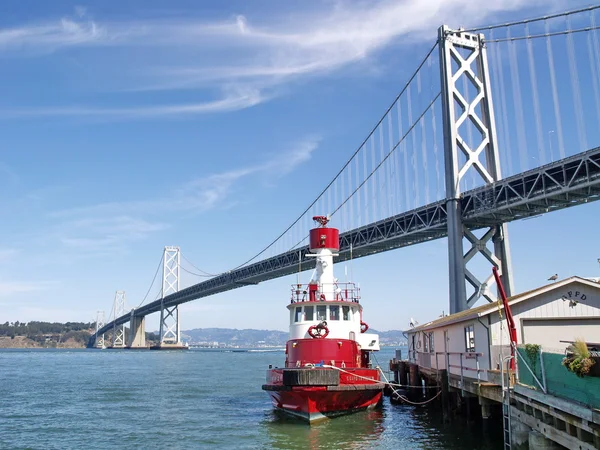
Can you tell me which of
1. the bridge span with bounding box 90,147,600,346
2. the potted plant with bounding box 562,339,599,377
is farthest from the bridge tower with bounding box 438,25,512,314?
the potted plant with bounding box 562,339,599,377

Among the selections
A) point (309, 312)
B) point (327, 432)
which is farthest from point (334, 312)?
point (327, 432)

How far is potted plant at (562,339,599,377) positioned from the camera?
10.4 m

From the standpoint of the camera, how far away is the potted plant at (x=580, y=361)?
10358 millimetres

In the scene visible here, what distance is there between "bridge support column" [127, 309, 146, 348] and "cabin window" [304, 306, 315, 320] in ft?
416

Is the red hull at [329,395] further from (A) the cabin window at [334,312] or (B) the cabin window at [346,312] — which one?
(A) the cabin window at [334,312]

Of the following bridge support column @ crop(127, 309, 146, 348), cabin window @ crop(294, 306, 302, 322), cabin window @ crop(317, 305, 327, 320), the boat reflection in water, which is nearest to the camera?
the boat reflection in water

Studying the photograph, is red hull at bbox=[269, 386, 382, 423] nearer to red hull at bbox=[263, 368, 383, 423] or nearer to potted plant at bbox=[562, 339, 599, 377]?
red hull at bbox=[263, 368, 383, 423]

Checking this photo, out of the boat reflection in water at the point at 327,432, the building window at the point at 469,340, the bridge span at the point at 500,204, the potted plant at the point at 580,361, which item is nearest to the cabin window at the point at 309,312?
the boat reflection in water at the point at 327,432

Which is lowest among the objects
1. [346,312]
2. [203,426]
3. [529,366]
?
[203,426]

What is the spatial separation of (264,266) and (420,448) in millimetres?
64697

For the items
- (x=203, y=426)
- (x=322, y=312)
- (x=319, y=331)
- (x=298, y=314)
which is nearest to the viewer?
(x=203, y=426)

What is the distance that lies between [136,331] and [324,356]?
13387cm

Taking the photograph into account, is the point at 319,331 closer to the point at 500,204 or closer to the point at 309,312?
the point at 309,312

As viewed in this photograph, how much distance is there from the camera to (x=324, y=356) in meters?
23.3
